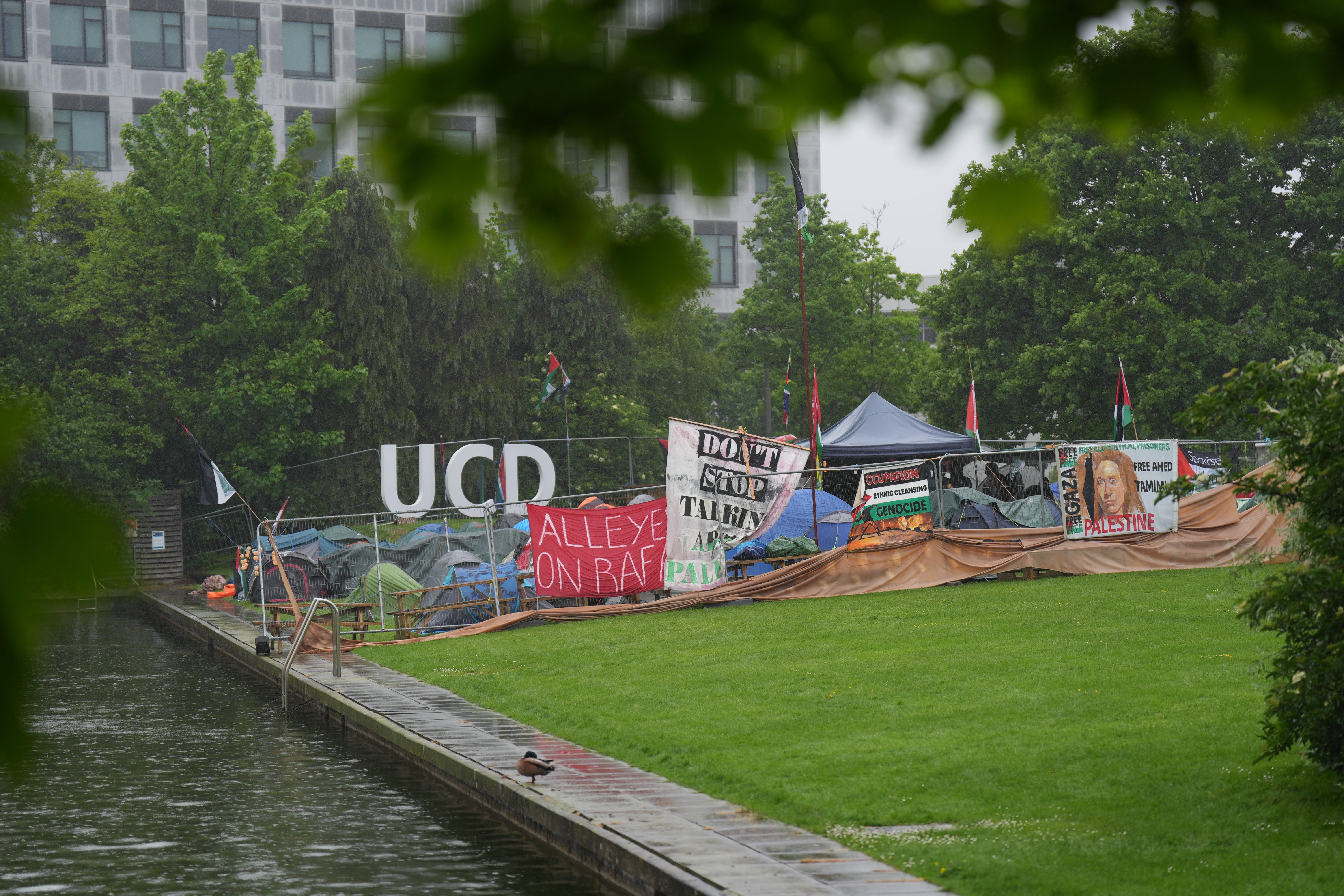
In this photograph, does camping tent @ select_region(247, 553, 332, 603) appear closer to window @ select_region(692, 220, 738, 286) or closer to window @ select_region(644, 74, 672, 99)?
window @ select_region(644, 74, 672, 99)

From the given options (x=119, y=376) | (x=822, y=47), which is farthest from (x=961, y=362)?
(x=822, y=47)

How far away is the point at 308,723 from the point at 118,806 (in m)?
4.87

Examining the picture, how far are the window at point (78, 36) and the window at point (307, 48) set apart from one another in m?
7.82

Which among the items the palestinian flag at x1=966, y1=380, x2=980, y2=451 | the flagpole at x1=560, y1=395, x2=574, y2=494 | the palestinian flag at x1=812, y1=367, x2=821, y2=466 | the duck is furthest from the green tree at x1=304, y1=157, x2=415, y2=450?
the duck

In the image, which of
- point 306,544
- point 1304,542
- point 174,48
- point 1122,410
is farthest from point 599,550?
point 174,48

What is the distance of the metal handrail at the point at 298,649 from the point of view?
1820cm

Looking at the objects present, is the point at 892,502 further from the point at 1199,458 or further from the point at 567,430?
the point at 567,430

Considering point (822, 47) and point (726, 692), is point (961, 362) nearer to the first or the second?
point (726, 692)

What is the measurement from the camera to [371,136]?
2.13 metres

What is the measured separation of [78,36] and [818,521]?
45.2 m

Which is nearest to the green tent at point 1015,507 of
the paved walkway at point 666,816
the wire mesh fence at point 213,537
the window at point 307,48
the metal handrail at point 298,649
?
the metal handrail at point 298,649

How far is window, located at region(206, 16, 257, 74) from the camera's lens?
201 feet

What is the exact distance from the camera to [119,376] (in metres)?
44.3

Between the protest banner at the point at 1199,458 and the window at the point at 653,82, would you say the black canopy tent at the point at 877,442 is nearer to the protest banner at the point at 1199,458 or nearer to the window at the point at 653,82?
the protest banner at the point at 1199,458
